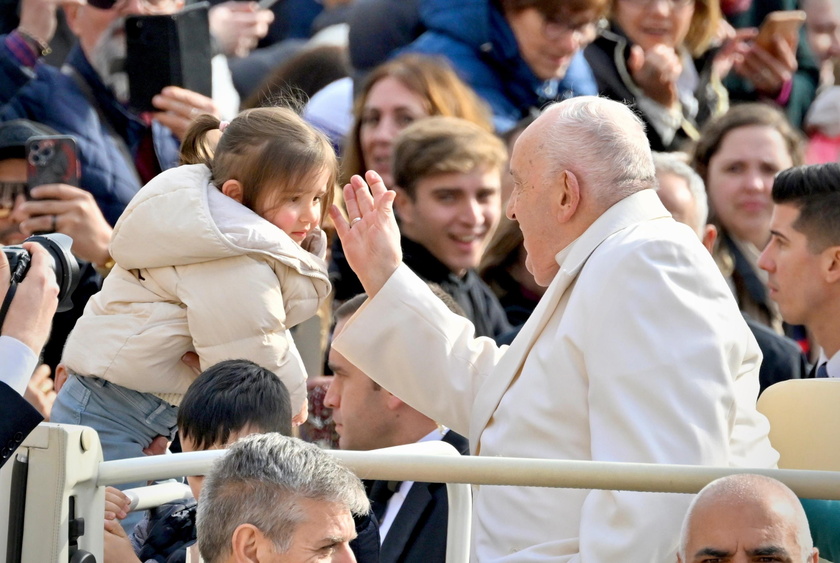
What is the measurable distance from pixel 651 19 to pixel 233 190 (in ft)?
12.0

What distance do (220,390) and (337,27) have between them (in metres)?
4.01

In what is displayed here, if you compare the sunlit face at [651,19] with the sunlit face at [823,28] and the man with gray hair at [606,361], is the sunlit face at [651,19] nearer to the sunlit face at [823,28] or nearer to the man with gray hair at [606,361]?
the sunlit face at [823,28]

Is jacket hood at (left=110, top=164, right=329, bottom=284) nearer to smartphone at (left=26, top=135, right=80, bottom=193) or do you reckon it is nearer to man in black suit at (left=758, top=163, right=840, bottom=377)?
smartphone at (left=26, top=135, right=80, bottom=193)

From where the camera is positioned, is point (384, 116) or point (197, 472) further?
point (384, 116)

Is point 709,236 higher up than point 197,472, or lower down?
lower down

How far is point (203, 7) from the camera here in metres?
5.16

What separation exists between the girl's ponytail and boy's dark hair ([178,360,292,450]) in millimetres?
817

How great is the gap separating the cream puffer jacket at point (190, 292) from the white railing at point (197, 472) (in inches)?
33.4

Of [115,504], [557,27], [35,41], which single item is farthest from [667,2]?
[115,504]

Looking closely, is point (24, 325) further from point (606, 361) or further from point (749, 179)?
point (749, 179)

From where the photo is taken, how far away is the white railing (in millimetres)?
2445

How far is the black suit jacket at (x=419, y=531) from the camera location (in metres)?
3.72

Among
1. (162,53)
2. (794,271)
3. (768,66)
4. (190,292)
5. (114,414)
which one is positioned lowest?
(768,66)

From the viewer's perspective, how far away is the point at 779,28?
7.28 metres
